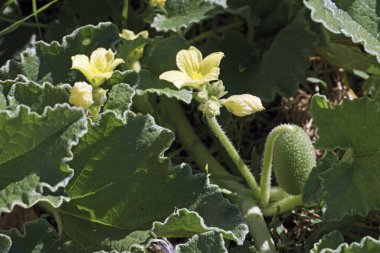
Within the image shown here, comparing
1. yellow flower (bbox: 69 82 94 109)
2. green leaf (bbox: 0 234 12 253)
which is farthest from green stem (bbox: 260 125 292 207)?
green leaf (bbox: 0 234 12 253)

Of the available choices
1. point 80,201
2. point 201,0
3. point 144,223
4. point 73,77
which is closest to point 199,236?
point 144,223

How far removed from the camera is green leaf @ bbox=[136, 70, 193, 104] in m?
2.35

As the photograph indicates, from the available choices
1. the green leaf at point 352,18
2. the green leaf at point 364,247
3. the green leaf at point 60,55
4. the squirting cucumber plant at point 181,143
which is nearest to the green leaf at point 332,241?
the squirting cucumber plant at point 181,143

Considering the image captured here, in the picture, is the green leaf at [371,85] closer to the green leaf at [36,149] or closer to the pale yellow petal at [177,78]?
the pale yellow petal at [177,78]

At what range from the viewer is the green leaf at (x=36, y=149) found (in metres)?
1.87

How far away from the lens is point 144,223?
214cm

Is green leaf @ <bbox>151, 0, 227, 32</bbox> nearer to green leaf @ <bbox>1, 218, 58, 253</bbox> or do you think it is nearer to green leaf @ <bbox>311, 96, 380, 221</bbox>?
green leaf @ <bbox>311, 96, 380, 221</bbox>

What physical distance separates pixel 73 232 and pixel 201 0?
0.95 m

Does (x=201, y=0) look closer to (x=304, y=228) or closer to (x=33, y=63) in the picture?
(x=33, y=63)

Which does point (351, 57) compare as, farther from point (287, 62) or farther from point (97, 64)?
point (97, 64)

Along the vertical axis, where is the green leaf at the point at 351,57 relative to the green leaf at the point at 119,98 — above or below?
below

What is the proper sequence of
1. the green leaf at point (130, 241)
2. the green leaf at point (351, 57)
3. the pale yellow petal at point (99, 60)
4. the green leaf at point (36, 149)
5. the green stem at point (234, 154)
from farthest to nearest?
the green leaf at point (351, 57) < the green stem at point (234, 154) < the pale yellow petal at point (99, 60) < the green leaf at point (130, 241) < the green leaf at point (36, 149)

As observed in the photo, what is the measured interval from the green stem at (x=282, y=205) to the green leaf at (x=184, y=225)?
457 millimetres

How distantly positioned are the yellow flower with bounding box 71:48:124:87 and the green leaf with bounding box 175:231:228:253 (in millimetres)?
542
